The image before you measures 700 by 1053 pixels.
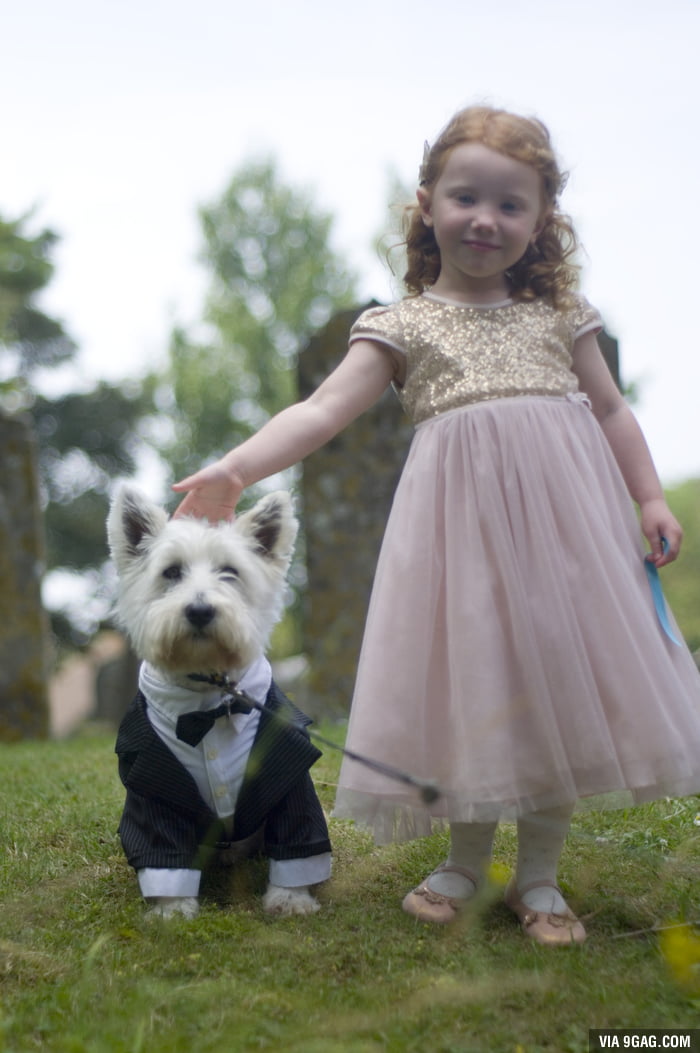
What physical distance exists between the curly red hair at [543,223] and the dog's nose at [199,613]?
1241mm

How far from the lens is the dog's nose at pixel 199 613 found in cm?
316

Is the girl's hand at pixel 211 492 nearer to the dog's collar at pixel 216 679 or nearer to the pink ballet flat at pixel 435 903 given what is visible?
the dog's collar at pixel 216 679

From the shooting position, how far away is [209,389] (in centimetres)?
2569

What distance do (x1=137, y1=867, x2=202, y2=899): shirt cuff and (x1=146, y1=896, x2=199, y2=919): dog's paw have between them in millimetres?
21

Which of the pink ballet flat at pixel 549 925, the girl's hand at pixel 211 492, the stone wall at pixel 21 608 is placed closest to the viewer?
the pink ballet flat at pixel 549 925

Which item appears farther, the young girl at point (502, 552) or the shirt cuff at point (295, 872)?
the shirt cuff at point (295, 872)

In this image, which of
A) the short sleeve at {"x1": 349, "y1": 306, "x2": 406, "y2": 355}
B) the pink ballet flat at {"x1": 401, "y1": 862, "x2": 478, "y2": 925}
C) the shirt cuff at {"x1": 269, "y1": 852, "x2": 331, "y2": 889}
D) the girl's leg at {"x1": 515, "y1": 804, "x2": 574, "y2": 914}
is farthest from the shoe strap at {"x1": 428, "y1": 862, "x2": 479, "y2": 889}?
the short sleeve at {"x1": 349, "y1": 306, "x2": 406, "y2": 355}

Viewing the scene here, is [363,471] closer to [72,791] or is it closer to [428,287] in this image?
[72,791]

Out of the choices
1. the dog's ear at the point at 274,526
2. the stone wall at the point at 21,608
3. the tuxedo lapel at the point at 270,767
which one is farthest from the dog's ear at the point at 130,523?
the stone wall at the point at 21,608

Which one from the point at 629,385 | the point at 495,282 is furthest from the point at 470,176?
the point at 629,385

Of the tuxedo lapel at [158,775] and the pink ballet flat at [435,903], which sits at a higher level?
the tuxedo lapel at [158,775]

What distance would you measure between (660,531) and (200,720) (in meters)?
1.47

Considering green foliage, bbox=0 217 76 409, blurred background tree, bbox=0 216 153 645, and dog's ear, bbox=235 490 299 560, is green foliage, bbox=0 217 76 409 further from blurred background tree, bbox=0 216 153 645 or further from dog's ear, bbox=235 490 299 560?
dog's ear, bbox=235 490 299 560

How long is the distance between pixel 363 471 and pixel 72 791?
3358 millimetres
